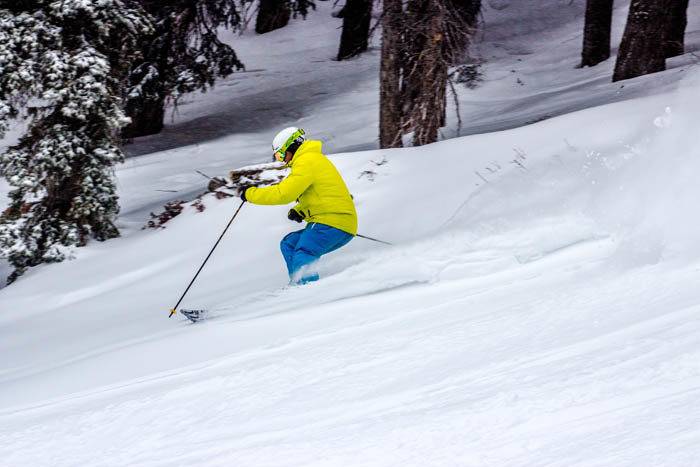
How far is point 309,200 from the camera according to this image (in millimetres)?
7406

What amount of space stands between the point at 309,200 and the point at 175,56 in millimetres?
8459

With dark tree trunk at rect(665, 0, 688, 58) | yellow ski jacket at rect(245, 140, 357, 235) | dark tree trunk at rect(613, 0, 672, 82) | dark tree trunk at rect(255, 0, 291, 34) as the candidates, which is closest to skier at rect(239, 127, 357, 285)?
yellow ski jacket at rect(245, 140, 357, 235)

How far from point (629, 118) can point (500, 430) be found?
5545mm

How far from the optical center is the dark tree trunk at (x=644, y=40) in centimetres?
1234

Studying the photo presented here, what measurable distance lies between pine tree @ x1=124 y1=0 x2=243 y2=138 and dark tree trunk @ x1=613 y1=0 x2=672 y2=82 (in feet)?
22.0

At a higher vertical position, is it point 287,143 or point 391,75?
point 287,143

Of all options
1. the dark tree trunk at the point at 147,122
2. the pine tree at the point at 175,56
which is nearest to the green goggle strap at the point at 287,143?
the pine tree at the point at 175,56

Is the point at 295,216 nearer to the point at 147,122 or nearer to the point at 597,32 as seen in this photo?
the point at 147,122

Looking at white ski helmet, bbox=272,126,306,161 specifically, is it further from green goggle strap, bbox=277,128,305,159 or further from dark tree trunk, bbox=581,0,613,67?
dark tree trunk, bbox=581,0,613,67

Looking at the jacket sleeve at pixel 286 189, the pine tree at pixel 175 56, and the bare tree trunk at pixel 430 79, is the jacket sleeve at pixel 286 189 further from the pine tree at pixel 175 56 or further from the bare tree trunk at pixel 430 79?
the pine tree at pixel 175 56

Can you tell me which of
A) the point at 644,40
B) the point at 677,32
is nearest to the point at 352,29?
the point at 677,32

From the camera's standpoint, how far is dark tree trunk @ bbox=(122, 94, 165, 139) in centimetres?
1608

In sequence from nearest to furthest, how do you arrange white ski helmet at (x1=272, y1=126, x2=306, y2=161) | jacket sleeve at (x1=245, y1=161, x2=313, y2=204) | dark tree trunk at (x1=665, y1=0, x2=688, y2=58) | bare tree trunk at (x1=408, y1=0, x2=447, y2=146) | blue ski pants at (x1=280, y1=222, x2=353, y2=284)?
jacket sleeve at (x1=245, y1=161, x2=313, y2=204) < white ski helmet at (x1=272, y1=126, x2=306, y2=161) < blue ski pants at (x1=280, y1=222, x2=353, y2=284) < bare tree trunk at (x1=408, y1=0, x2=447, y2=146) < dark tree trunk at (x1=665, y1=0, x2=688, y2=58)

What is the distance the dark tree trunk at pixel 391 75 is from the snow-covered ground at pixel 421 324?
720 mm
